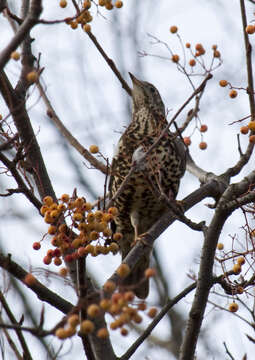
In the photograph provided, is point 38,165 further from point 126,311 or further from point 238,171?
point 126,311

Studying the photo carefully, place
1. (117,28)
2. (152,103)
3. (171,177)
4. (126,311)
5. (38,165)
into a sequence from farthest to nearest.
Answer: (117,28), (152,103), (171,177), (38,165), (126,311)

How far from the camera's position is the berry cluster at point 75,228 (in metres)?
2.68

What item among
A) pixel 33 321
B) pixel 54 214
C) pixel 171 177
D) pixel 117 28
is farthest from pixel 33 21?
pixel 117 28

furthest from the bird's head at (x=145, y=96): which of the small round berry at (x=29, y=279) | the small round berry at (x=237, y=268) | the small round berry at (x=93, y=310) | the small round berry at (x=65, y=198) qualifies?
the small round berry at (x=93, y=310)

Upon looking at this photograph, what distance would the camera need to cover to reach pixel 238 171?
14.3ft

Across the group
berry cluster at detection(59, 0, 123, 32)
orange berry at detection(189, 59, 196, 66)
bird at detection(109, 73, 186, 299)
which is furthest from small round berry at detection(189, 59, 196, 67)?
berry cluster at detection(59, 0, 123, 32)

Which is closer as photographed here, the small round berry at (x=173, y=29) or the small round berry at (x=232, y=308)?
the small round berry at (x=232, y=308)

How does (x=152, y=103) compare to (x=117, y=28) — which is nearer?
(x=152, y=103)

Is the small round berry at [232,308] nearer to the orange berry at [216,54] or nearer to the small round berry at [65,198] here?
the small round berry at [65,198]

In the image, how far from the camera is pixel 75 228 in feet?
9.21

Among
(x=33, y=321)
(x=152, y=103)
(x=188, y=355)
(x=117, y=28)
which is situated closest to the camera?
(x=188, y=355)

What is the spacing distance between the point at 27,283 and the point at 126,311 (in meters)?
0.71

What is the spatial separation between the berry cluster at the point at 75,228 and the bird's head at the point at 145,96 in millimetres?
3354

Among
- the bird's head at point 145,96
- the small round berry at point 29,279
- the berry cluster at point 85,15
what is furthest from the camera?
the bird's head at point 145,96
